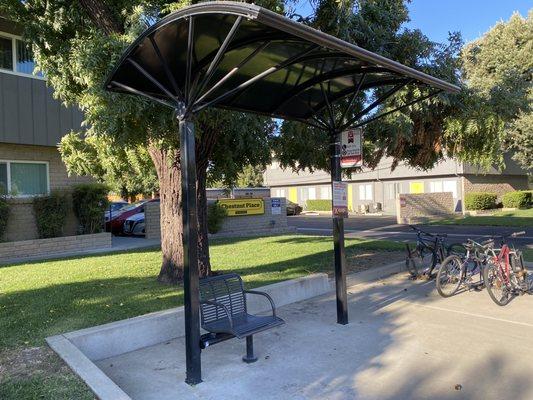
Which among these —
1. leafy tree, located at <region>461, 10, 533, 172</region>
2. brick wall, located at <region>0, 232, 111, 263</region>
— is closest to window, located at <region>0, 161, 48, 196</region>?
brick wall, located at <region>0, 232, 111, 263</region>

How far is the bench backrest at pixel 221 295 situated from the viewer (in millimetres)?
4910

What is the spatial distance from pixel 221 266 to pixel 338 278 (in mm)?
4142

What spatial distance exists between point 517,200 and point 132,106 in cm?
3331

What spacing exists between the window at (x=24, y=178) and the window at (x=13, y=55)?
2491 mm

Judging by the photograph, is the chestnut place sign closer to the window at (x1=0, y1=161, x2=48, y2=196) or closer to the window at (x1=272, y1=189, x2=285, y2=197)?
the window at (x1=0, y1=161, x2=48, y2=196)

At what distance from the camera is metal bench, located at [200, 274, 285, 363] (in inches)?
181

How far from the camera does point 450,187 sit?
34906mm

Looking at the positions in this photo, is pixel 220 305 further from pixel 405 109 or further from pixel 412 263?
pixel 405 109

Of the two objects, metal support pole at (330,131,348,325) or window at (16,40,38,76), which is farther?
window at (16,40,38,76)

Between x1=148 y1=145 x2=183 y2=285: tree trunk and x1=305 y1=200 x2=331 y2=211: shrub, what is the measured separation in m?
33.8

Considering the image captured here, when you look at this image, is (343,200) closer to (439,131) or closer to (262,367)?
(262,367)

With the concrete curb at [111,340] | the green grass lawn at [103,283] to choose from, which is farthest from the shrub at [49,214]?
the concrete curb at [111,340]

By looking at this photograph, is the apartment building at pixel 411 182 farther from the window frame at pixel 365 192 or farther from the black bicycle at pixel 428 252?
the black bicycle at pixel 428 252

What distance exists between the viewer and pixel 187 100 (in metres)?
4.50
